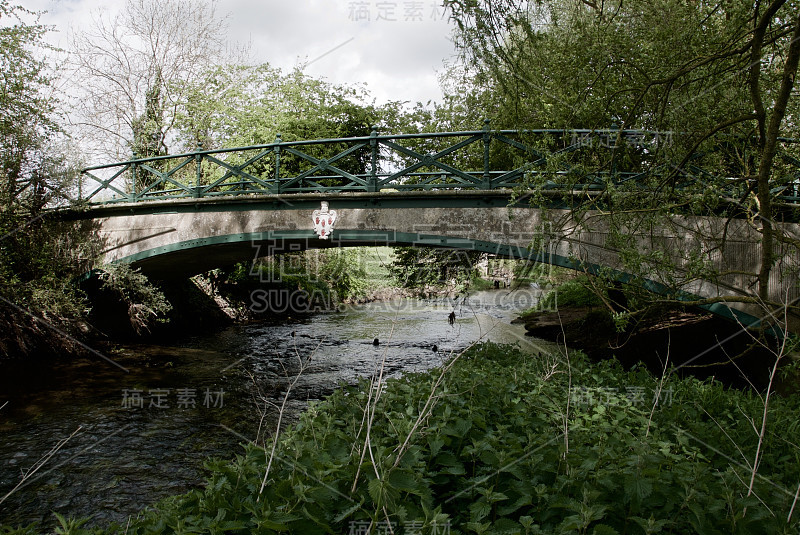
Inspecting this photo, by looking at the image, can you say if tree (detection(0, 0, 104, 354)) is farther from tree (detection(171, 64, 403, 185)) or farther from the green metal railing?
tree (detection(171, 64, 403, 185))

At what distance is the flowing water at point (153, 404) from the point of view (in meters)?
4.81

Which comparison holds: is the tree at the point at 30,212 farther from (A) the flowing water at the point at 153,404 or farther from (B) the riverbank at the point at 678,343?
(B) the riverbank at the point at 678,343

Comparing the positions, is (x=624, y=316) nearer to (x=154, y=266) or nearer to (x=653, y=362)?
(x=653, y=362)

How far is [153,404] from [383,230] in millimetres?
4393

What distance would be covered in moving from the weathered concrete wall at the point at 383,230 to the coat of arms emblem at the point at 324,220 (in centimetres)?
14

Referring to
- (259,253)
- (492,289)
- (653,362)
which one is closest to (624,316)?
(653,362)

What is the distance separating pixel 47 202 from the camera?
11.0 meters

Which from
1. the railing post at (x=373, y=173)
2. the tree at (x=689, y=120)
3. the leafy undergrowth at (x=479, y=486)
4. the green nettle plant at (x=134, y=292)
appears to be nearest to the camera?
the leafy undergrowth at (x=479, y=486)

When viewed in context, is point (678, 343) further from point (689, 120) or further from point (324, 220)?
point (324, 220)

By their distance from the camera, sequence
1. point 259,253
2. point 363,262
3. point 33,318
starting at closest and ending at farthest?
1. point 33,318
2. point 259,253
3. point 363,262

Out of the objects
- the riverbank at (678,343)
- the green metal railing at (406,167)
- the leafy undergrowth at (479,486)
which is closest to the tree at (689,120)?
the green metal railing at (406,167)

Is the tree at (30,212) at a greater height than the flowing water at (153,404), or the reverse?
the tree at (30,212)

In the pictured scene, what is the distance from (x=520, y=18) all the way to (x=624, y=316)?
2.69m

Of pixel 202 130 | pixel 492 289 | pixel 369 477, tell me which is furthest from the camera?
pixel 492 289
